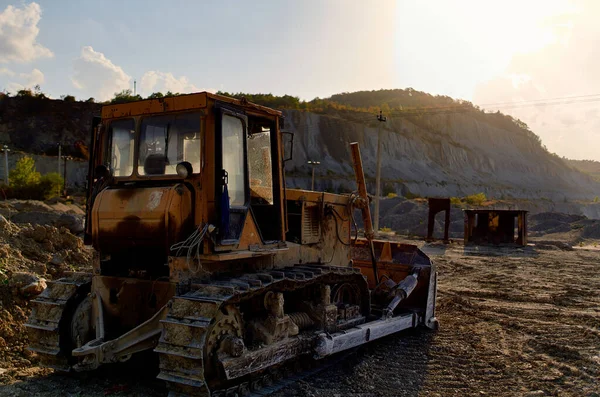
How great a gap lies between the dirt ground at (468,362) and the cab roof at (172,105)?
2902 mm

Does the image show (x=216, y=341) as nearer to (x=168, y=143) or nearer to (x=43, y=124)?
(x=168, y=143)

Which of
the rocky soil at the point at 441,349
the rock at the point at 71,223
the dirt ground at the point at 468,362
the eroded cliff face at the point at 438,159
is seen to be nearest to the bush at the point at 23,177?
the eroded cliff face at the point at 438,159

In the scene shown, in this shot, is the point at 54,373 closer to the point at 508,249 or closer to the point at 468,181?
the point at 508,249

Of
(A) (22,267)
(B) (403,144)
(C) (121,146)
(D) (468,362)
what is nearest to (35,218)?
(A) (22,267)

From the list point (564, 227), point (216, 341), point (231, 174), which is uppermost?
point (231, 174)

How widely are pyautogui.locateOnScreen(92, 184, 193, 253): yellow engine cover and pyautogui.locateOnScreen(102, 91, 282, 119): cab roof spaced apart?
87 cm

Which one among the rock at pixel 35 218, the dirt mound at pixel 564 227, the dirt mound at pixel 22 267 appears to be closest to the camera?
the dirt mound at pixel 22 267

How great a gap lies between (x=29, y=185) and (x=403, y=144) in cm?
5256

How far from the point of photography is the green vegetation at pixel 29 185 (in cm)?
4275

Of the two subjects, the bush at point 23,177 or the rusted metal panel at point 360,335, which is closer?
the rusted metal panel at point 360,335

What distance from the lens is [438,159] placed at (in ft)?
286

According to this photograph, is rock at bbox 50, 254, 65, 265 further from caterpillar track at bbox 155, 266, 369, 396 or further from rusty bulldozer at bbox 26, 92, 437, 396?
caterpillar track at bbox 155, 266, 369, 396

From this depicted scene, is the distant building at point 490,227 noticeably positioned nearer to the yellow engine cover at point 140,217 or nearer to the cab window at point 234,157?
the cab window at point 234,157

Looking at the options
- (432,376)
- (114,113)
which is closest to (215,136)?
(114,113)
